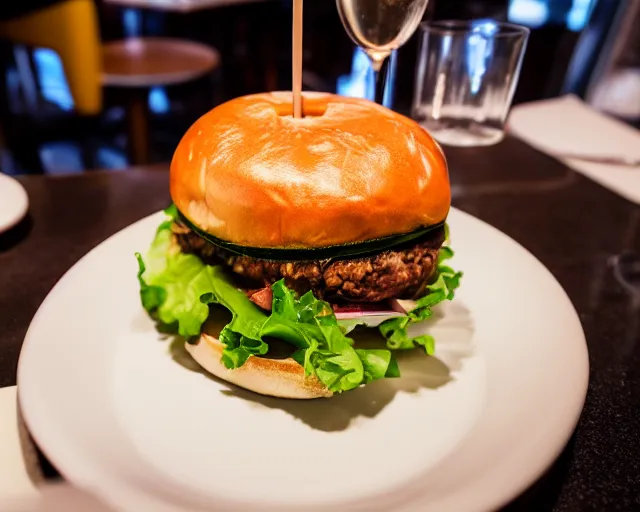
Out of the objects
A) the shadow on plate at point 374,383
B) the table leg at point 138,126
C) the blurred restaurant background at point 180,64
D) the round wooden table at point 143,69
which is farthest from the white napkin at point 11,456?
the table leg at point 138,126

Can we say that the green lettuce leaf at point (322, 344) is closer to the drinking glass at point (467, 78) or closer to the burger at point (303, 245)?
the burger at point (303, 245)

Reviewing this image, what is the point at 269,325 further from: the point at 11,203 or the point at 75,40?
the point at 75,40

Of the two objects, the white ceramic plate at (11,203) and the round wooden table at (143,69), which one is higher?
the white ceramic plate at (11,203)

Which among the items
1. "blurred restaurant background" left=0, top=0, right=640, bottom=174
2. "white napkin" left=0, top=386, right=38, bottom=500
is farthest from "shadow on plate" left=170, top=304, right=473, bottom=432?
"blurred restaurant background" left=0, top=0, right=640, bottom=174

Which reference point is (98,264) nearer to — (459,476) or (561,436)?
(459,476)

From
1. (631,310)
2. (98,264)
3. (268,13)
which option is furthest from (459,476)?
(268,13)

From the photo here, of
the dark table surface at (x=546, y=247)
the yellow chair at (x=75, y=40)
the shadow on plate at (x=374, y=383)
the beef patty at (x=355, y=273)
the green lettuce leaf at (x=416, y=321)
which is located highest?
the beef patty at (x=355, y=273)

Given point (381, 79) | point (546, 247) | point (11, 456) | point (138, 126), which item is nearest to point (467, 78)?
point (381, 79)
